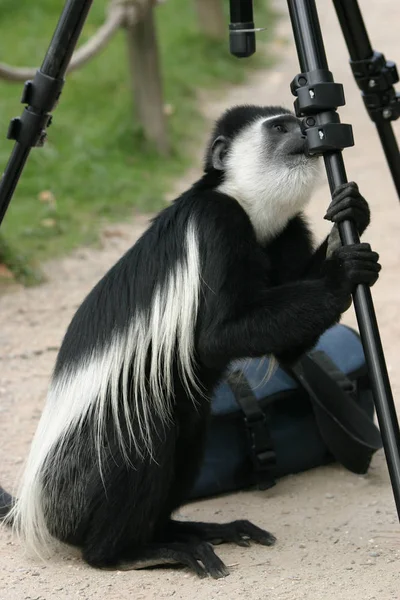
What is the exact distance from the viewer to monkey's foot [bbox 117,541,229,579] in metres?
2.06

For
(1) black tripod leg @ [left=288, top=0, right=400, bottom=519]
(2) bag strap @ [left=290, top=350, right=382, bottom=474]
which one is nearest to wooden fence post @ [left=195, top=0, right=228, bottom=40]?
(2) bag strap @ [left=290, top=350, right=382, bottom=474]

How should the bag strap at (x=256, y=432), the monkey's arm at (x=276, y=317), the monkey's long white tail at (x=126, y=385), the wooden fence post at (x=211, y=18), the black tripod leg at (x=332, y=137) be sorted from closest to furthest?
the black tripod leg at (x=332, y=137) < the monkey's arm at (x=276, y=317) < the monkey's long white tail at (x=126, y=385) < the bag strap at (x=256, y=432) < the wooden fence post at (x=211, y=18)

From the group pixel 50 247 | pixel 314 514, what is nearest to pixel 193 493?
pixel 314 514

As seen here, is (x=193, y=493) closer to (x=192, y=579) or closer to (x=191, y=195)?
(x=192, y=579)

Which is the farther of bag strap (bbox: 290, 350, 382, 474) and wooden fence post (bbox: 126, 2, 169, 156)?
wooden fence post (bbox: 126, 2, 169, 156)

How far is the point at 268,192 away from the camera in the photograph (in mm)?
2176

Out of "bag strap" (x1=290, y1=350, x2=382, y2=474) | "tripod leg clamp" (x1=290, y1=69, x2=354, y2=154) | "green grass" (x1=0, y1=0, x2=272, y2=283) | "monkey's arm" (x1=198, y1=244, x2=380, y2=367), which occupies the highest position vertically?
"green grass" (x1=0, y1=0, x2=272, y2=283)

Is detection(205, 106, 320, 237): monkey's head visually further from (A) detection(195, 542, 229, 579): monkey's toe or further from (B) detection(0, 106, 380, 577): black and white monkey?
(A) detection(195, 542, 229, 579): monkey's toe

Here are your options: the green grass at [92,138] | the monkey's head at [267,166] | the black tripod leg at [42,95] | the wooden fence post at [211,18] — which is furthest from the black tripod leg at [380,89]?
the wooden fence post at [211,18]

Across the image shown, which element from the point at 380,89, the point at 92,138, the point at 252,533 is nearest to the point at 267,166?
the point at 380,89

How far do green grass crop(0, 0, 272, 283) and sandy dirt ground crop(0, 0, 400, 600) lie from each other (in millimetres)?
325

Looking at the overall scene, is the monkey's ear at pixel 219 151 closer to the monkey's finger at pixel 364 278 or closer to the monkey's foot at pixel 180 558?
the monkey's finger at pixel 364 278

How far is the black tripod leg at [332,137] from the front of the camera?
4.97ft

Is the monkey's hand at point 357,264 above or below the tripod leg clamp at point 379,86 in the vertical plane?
below
